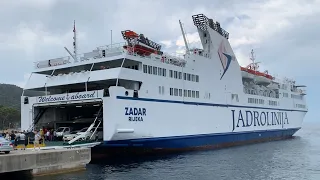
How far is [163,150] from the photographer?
27406 millimetres

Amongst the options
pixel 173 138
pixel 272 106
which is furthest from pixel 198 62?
pixel 272 106

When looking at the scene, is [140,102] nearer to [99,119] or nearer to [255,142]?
[99,119]

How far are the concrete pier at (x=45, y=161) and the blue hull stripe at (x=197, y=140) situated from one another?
10.2 feet

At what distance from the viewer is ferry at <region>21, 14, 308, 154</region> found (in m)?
24.5

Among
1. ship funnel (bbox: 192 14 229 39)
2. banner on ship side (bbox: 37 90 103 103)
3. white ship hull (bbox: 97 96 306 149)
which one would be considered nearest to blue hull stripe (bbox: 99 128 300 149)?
white ship hull (bbox: 97 96 306 149)

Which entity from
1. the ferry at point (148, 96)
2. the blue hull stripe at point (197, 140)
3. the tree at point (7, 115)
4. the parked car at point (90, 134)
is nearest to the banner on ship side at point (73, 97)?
the ferry at point (148, 96)

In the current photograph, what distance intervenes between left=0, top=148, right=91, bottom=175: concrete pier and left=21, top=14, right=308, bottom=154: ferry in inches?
91.1

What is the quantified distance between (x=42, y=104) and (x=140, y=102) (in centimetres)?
778

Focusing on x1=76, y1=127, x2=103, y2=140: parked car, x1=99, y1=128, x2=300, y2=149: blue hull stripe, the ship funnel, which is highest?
the ship funnel

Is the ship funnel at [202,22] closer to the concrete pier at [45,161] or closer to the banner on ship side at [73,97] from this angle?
the banner on ship side at [73,97]

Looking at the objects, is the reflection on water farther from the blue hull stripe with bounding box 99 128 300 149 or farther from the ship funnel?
the ship funnel

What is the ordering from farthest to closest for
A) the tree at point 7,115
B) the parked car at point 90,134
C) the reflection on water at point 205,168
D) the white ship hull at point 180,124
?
1. the tree at point 7,115
2. the white ship hull at point 180,124
3. the parked car at point 90,134
4. the reflection on water at point 205,168

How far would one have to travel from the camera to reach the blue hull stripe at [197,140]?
2473cm

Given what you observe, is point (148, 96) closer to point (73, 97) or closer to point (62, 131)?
point (73, 97)
